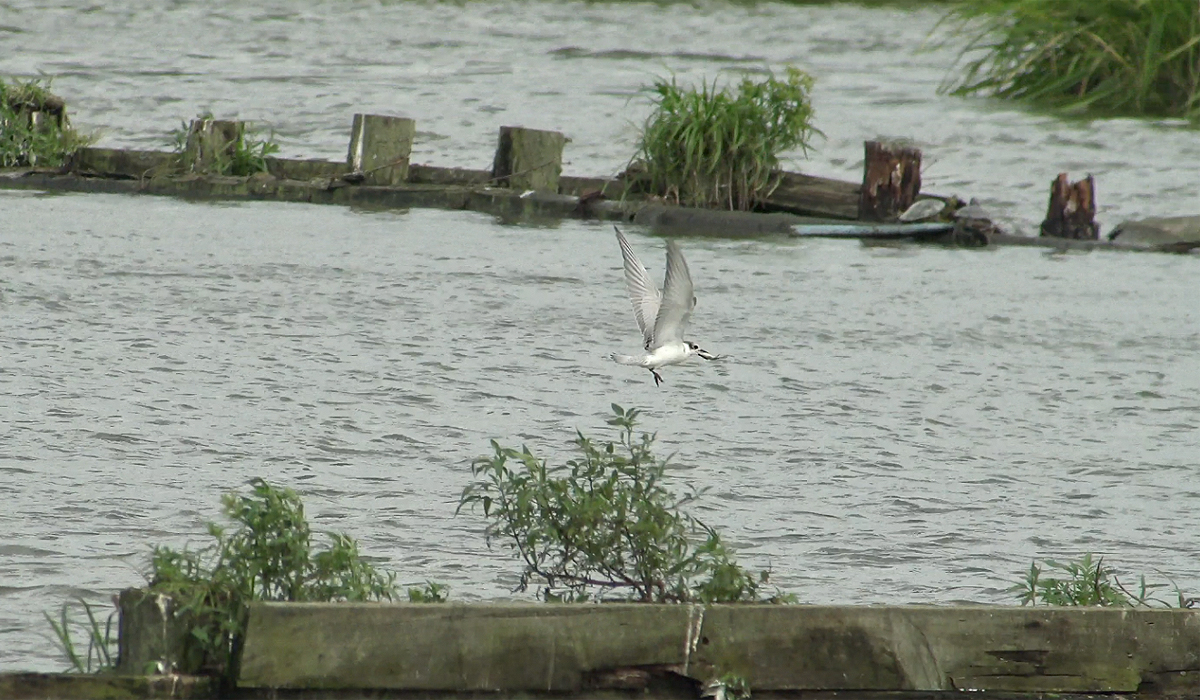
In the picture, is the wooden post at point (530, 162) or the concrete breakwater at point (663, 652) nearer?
the concrete breakwater at point (663, 652)

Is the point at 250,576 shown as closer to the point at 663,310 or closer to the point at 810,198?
the point at 663,310

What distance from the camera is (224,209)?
59.0ft

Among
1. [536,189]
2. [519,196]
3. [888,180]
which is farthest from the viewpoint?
[536,189]

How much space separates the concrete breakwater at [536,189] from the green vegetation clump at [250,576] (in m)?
12.4

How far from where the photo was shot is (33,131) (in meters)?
18.5

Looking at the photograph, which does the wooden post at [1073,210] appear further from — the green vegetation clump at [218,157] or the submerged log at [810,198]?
the green vegetation clump at [218,157]

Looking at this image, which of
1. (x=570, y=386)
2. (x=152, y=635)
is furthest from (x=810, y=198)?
(x=152, y=635)

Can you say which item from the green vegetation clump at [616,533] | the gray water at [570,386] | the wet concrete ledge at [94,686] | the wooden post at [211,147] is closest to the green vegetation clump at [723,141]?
the gray water at [570,386]

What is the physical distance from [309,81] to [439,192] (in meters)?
13.4

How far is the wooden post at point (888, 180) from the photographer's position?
17000mm

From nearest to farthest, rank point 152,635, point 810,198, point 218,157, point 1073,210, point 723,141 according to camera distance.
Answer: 1. point 152,635
2. point 723,141
3. point 810,198
4. point 1073,210
5. point 218,157

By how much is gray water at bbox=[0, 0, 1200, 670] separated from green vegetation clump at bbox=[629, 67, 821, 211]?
2.60 ft

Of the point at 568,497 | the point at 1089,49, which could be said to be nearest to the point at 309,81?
the point at 1089,49

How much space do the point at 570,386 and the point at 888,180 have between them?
23.6 ft
